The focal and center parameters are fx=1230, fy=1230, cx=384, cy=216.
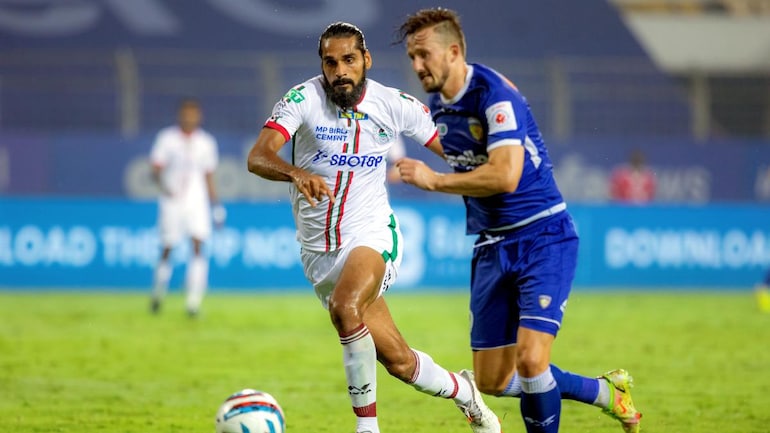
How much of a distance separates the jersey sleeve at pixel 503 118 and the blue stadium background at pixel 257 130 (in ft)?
41.7

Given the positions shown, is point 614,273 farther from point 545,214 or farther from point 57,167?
point 545,214

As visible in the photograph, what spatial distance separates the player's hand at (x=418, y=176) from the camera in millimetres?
6231

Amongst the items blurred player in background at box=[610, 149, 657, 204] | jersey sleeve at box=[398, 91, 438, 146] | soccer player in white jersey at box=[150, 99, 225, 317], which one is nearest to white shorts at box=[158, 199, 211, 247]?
soccer player in white jersey at box=[150, 99, 225, 317]

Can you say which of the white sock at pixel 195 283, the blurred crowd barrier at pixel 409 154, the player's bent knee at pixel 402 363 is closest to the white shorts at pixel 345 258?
the player's bent knee at pixel 402 363

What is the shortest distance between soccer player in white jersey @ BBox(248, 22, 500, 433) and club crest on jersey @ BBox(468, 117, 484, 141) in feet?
2.46

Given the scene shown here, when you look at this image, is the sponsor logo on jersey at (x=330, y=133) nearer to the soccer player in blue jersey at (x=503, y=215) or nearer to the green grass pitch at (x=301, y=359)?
the soccer player in blue jersey at (x=503, y=215)

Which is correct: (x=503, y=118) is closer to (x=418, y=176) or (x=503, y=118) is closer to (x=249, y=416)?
(x=418, y=176)

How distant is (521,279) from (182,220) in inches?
401

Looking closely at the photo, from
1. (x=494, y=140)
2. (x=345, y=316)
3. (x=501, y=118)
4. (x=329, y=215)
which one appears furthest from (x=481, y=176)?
(x=329, y=215)

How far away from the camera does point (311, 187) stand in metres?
6.70

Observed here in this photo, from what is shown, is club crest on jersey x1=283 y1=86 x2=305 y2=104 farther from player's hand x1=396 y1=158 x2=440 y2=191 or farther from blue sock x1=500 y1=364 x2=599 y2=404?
blue sock x1=500 y1=364 x2=599 y2=404

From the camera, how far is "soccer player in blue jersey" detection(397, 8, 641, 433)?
21.2 ft

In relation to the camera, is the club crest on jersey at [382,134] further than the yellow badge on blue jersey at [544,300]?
Yes

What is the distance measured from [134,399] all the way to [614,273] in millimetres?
12627
